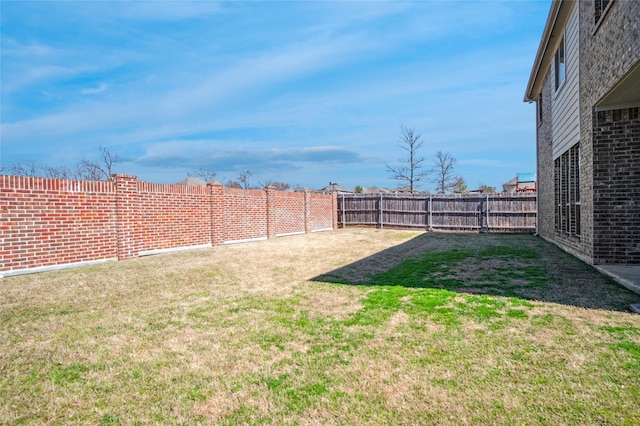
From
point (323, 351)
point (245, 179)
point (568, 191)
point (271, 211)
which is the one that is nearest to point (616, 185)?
point (568, 191)

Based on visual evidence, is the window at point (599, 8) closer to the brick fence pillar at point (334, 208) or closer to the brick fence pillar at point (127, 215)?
the brick fence pillar at point (127, 215)

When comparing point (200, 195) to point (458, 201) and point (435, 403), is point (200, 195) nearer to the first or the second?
point (435, 403)

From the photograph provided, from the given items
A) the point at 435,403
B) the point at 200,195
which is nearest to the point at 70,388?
the point at 435,403

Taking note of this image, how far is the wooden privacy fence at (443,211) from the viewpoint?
52.8 ft

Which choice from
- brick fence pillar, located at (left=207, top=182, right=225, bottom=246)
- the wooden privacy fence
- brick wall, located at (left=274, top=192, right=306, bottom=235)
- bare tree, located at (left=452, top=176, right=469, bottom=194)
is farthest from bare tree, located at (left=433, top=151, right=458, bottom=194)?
brick fence pillar, located at (left=207, top=182, right=225, bottom=246)

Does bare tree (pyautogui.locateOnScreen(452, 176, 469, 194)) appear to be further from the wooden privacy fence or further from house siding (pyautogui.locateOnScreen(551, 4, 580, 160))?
house siding (pyautogui.locateOnScreen(551, 4, 580, 160))

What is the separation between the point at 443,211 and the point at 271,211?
9.12 m

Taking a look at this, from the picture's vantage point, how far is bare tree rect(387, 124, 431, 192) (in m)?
29.1

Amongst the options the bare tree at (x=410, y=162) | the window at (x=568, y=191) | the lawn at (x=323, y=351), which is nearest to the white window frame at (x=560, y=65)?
the window at (x=568, y=191)

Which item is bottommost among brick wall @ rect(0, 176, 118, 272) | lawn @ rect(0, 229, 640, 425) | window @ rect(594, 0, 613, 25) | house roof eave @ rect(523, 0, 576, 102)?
lawn @ rect(0, 229, 640, 425)

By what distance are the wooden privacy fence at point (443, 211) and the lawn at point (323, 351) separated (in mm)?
11496

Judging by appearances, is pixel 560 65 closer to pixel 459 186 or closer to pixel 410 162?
pixel 410 162

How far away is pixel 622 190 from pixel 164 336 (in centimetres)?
755

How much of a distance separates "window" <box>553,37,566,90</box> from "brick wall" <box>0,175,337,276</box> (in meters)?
10.2
